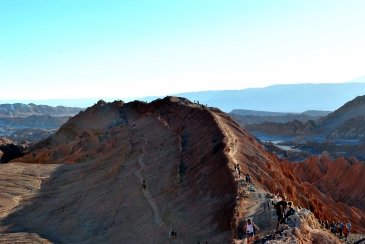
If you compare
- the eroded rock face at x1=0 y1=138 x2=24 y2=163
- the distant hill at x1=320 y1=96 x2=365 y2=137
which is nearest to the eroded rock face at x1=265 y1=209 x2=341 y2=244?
the eroded rock face at x1=0 y1=138 x2=24 y2=163

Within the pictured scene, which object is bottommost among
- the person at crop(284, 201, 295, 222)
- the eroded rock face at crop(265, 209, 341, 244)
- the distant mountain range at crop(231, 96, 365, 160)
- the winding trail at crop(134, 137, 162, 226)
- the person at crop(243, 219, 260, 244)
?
the distant mountain range at crop(231, 96, 365, 160)

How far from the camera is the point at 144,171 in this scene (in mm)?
47344

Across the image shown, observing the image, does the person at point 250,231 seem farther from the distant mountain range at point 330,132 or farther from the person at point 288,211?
the distant mountain range at point 330,132

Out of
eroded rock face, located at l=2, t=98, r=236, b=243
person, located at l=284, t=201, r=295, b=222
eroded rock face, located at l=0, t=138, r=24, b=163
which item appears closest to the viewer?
person, located at l=284, t=201, r=295, b=222

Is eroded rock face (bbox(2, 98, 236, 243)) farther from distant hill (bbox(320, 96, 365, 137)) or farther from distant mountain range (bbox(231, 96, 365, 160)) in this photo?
distant hill (bbox(320, 96, 365, 137))

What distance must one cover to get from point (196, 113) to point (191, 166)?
1638 cm

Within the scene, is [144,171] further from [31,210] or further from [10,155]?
[10,155]

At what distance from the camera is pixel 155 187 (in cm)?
4116

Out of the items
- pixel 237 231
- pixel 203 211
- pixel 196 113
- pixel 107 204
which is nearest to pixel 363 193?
Answer: pixel 196 113

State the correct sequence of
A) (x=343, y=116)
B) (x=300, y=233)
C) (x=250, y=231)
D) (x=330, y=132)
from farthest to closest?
1. (x=343, y=116)
2. (x=330, y=132)
3. (x=250, y=231)
4. (x=300, y=233)

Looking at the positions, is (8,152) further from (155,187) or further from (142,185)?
(155,187)

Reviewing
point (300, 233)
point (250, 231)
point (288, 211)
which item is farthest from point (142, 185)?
point (300, 233)

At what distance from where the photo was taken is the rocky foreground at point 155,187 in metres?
29.8

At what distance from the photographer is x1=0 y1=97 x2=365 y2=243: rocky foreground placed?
29.8m
